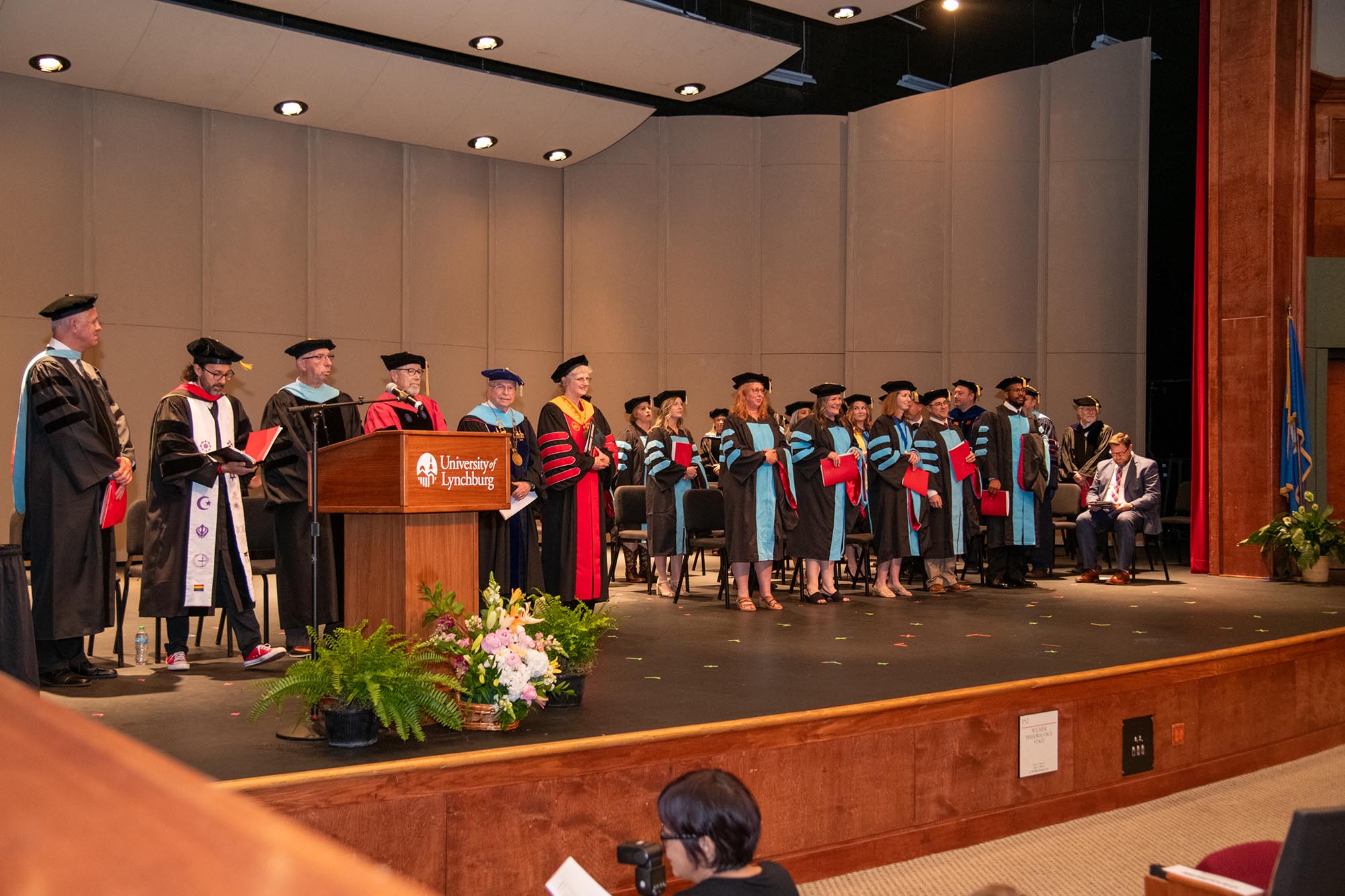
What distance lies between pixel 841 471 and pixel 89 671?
15.7ft

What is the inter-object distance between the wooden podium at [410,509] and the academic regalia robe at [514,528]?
61.8 inches

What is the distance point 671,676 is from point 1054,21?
1015 centimetres

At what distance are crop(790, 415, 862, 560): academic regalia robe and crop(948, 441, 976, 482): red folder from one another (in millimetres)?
1319

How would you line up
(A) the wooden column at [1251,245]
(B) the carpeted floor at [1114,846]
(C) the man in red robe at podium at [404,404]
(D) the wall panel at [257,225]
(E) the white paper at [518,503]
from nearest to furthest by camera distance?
(B) the carpeted floor at [1114,846], (C) the man in red robe at podium at [404,404], (E) the white paper at [518,503], (A) the wooden column at [1251,245], (D) the wall panel at [257,225]

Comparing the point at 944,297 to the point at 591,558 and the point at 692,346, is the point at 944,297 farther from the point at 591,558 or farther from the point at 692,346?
the point at 591,558

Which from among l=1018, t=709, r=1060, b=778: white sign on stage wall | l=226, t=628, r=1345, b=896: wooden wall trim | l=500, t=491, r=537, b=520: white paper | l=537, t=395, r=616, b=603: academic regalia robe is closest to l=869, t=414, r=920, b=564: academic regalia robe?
l=537, t=395, r=616, b=603: academic regalia robe

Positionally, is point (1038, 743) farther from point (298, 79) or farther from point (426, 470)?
point (298, 79)

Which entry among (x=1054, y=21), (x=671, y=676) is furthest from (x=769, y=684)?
(x=1054, y=21)

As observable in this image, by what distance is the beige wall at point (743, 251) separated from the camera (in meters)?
10.7

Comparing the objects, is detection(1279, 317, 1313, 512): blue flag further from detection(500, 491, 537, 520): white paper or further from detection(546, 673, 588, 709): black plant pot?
detection(546, 673, 588, 709): black plant pot

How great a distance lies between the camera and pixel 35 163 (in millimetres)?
9094

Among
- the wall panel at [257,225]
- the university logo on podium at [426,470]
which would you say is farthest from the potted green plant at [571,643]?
the wall panel at [257,225]

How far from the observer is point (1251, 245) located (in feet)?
31.7

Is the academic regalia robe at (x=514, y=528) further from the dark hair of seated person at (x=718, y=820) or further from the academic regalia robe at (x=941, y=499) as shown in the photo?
the dark hair of seated person at (x=718, y=820)
